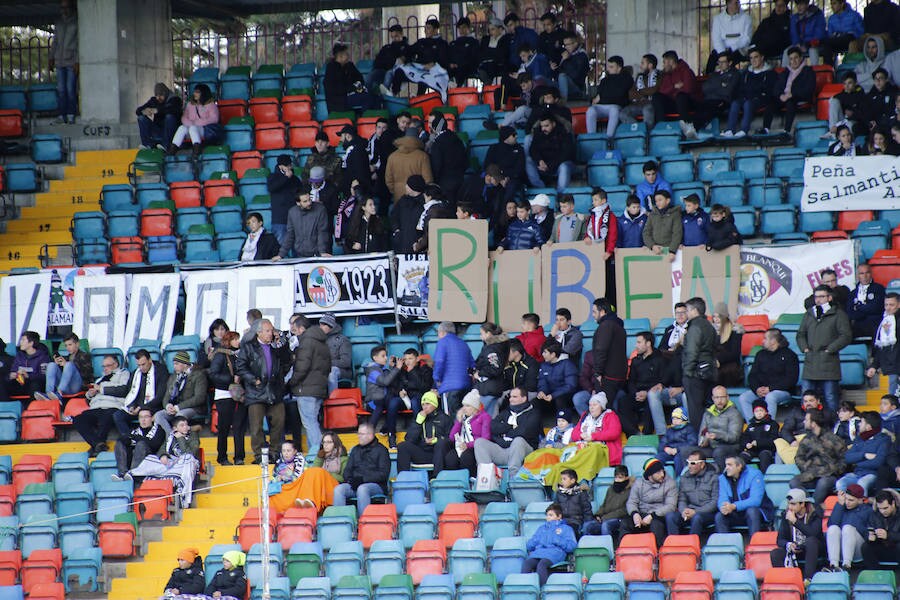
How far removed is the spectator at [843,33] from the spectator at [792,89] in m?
1.22

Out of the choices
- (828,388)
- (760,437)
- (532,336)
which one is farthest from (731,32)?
(760,437)

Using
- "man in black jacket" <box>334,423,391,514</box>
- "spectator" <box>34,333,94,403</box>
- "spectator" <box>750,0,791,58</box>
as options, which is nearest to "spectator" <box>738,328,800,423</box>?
"man in black jacket" <box>334,423,391,514</box>

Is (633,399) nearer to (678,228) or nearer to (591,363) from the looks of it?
(591,363)

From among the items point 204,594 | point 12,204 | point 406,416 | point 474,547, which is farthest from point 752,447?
point 12,204

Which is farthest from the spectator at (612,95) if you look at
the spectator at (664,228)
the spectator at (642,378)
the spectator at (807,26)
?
the spectator at (642,378)

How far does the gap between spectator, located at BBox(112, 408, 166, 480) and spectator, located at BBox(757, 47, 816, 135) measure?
8.56 metres

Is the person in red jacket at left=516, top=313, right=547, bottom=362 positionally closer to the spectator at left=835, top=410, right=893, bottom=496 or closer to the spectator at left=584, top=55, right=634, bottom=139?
the spectator at left=835, top=410, right=893, bottom=496

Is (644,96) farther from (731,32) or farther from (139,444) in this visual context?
(139,444)

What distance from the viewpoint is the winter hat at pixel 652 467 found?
47.9 ft

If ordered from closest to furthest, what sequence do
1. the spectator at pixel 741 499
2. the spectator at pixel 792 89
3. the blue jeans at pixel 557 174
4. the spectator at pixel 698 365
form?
the spectator at pixel 741 499
the spectator at pixel 698 365
the blue jeans at pixel 557 174
the spectator at pixel 792 89

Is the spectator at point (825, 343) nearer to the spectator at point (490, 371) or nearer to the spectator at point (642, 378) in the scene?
the spectator at point (642, 378)

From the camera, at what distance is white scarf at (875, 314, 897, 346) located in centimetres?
1598

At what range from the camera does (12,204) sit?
75.2 ft

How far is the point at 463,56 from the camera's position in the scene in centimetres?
2345
